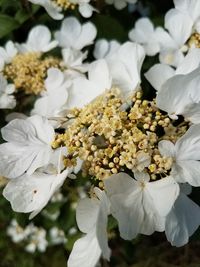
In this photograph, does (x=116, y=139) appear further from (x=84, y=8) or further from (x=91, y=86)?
(x=84, y=8)

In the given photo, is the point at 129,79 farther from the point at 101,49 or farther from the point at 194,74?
the point at 101,49

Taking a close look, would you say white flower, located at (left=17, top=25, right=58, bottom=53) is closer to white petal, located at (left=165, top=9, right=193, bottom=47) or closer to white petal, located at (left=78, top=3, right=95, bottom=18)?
white petal, located at (left=78, top=3, right=95, bottom=18)

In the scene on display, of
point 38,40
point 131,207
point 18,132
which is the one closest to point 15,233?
point 38,40

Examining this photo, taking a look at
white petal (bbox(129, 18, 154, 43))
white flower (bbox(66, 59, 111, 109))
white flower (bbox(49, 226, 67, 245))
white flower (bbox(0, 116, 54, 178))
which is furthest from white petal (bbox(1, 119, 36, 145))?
white flower (bbox(49, 226, 67, 245))

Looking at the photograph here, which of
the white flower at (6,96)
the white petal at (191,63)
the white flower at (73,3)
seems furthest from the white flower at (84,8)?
the white petal at (191,63)

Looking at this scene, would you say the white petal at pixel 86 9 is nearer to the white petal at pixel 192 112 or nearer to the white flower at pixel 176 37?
the white flower at pixel 176 37
